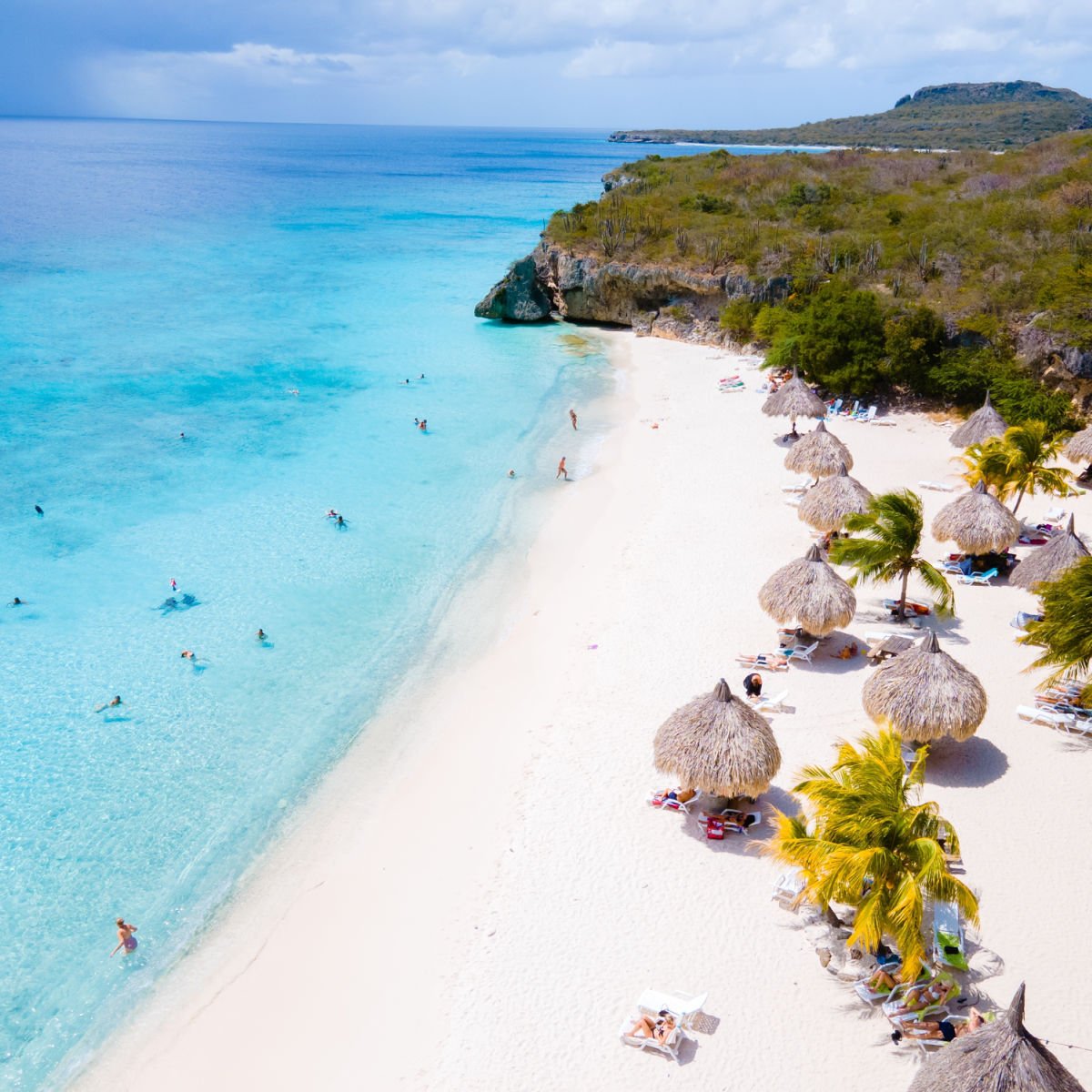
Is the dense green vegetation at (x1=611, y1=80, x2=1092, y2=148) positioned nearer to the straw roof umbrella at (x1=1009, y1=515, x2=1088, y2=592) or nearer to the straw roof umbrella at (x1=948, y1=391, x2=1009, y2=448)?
the straw roof umbrella at (x1=948, y1=391, x2=1009, y2=448)

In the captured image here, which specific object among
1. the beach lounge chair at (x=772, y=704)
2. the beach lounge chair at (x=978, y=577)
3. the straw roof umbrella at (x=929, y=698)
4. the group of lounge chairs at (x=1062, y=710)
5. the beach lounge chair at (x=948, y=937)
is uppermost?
the straw roof umbrella at (x=929, y=698)

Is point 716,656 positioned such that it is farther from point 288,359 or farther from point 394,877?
point 288,359

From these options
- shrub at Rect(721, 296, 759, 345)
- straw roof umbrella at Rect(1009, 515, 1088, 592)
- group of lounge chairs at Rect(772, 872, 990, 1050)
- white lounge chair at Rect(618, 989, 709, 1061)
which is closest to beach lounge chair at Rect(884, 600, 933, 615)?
straw roof umbrella at Rect(1009, 515, 1088, 592)

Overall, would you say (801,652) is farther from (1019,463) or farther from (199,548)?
(199,548)

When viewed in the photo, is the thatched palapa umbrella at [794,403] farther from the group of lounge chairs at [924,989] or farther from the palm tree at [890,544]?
the group of lounge chairs at [924,989]

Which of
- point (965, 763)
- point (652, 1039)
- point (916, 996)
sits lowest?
point (652, 1039)

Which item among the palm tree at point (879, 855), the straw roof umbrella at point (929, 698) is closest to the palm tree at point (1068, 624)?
the straw roof umbrella at point (929, 698)

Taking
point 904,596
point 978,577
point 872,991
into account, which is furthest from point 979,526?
point 872,991
